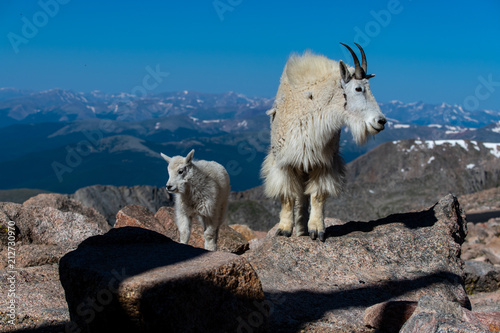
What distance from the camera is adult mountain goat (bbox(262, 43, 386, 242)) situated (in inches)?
285

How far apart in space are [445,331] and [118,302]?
2.78m

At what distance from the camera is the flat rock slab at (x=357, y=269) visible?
219 inches

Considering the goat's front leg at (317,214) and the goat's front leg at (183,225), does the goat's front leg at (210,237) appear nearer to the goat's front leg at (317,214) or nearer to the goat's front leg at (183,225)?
the goat's front leg at (183,225)

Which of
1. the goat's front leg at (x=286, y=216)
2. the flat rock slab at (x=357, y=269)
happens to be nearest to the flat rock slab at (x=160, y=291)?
the flat rock slab at (x=357, y=269)

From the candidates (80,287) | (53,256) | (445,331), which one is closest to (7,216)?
(53,256)

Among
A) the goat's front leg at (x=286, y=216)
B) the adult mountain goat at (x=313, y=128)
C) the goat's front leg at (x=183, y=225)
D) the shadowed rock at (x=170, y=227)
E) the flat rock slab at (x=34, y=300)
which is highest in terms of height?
the adult mountain goat at (x=313, y=128)

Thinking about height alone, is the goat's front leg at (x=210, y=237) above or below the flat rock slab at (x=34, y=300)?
above

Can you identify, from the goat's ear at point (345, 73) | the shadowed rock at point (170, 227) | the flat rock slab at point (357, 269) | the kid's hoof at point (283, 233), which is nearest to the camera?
the flat rock slab at point (357, 269)

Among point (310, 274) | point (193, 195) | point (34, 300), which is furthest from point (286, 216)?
point (34, 300)

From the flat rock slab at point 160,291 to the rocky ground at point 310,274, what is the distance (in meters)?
0.02

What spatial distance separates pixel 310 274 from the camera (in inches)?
271

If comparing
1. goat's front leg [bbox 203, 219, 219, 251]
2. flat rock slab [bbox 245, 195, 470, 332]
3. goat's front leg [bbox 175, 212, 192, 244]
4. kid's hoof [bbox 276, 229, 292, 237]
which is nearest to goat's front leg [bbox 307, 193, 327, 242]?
flat rock slab [bbox 245, 195, 470, 332]

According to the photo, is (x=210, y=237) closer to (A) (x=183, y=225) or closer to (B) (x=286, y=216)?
(A) (x=183, y=225)

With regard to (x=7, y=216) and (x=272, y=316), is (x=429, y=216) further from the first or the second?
(x=7, y=216)
